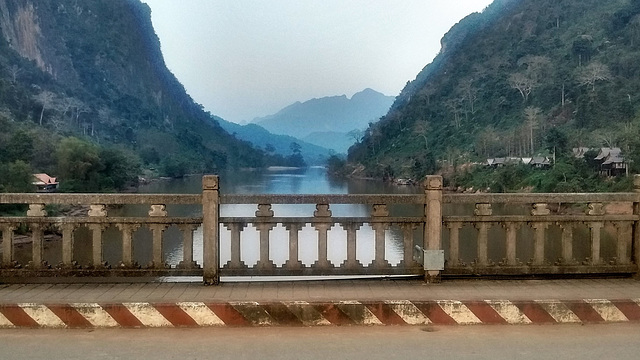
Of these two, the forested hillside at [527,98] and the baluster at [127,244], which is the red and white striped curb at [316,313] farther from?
the forested hillside at [527,98]

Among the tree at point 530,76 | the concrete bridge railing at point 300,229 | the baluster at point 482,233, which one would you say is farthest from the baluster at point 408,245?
the tree at point 530,76

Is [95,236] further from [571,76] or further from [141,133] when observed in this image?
[141,133]

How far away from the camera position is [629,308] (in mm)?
5262

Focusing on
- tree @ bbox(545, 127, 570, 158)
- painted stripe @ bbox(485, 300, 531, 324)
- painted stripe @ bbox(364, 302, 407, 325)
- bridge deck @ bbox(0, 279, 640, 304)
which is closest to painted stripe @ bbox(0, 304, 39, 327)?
bridge deck @ bbox(0, 279, 640, 304)

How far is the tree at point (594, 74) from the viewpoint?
59438mm

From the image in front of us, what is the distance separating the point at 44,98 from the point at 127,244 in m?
86.2

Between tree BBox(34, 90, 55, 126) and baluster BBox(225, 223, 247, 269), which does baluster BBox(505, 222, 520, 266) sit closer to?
baluster BBox(225, 223, 247, 269)

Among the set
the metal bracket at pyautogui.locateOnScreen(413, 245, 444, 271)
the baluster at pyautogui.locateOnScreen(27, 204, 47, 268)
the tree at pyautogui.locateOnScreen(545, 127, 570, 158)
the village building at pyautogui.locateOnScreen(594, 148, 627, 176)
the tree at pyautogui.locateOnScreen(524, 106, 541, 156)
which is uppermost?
the tree at pyautogui.locateOnScreen(524, 106, 541, 156)

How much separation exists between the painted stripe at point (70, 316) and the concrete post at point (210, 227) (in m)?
1.26

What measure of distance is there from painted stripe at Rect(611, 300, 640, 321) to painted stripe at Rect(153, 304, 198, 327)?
3854 mm

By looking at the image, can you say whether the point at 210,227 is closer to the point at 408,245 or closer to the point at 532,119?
the point at 408,245

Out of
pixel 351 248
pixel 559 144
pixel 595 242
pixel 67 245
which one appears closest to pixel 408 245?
pixel 351 248

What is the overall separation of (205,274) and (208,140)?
144m

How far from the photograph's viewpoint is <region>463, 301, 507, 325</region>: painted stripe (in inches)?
204
